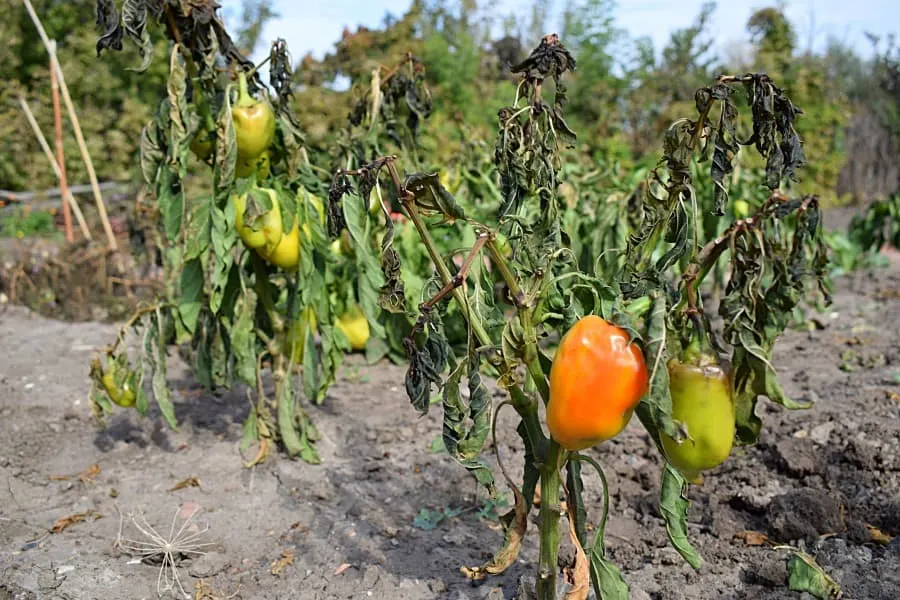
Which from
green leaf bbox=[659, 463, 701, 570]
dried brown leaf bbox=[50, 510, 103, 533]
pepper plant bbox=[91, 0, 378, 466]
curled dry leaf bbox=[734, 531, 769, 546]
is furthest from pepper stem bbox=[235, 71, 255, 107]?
curled dry leaf bbox=[734, 531, 769, 546]

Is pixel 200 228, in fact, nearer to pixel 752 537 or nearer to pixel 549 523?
pixel 549 523

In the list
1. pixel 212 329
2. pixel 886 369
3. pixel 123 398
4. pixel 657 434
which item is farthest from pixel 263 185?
pixel 886 369

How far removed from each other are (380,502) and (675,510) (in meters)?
1.26

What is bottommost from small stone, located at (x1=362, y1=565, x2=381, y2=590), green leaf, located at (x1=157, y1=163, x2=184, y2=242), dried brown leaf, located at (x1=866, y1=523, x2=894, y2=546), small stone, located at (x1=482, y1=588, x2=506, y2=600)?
small stone, located at (x1=362, y1=565, x2=381, y2=590)

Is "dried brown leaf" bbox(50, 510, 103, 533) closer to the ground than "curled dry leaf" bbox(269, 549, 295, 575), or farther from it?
closer to the ground

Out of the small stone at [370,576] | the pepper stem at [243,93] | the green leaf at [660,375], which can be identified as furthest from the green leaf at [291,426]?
the green leaf at [660,375]

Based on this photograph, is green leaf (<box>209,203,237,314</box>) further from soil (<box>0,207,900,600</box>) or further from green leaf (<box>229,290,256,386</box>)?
soil (<box>0,207,900,600</box>)

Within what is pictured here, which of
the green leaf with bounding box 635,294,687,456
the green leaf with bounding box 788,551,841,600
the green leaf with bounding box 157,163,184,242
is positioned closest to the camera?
the green leaf with bounding box 635,294,687,456

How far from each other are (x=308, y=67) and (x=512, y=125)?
8.93 meters

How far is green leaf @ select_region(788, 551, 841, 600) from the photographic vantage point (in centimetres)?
177

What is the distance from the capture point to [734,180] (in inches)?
171

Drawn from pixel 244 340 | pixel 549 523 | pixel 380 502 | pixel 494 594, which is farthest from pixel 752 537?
pixel 244 340

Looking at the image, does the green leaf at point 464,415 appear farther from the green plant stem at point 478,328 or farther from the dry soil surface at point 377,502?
the dry soil surface at point 377,502

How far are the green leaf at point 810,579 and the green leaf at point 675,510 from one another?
0.49 meters
